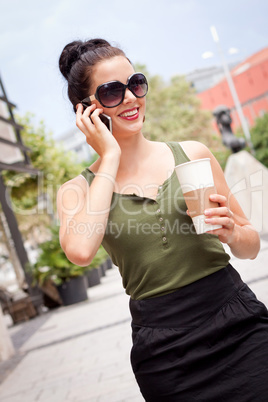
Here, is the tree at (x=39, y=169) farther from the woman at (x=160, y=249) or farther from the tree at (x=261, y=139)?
the woman at (x=160, y=249)

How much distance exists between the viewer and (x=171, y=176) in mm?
1594

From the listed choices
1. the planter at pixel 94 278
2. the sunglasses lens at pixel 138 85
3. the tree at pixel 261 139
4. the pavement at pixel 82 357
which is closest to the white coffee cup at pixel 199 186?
the sunglasses lens at pixel 138 85

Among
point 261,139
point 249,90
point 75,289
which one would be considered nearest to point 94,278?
point 75,289

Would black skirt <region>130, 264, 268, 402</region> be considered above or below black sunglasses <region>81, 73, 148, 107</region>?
below

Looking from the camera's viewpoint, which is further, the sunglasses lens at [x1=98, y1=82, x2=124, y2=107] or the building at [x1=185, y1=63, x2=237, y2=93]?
the building at [x1=185, y1=63, x2=237, y2=93]

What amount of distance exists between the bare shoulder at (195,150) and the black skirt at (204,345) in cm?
42

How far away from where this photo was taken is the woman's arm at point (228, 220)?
134 centimetres

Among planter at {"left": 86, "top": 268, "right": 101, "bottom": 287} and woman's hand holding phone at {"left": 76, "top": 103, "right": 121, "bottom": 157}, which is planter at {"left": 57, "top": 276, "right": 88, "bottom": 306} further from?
woman's hand holding phone at {"left": 76, "top": 103, "right": 121, "bottom": 157}

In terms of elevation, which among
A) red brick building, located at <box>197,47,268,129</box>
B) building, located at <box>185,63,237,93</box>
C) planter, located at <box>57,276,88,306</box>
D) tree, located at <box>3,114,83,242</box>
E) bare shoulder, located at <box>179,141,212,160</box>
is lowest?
planter, located at <box>57,276,88,306</box>

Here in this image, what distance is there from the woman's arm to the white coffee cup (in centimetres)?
2

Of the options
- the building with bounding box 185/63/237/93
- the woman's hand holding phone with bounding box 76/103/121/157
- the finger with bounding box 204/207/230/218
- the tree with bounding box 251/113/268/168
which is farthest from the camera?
the building with bounding box 185/63/237/93

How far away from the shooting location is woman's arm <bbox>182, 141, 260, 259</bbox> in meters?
1.34

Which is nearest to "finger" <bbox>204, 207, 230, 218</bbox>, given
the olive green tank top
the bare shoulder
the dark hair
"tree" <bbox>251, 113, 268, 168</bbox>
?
the olive green tank top

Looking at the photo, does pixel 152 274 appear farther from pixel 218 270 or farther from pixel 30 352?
pixel 30 352
